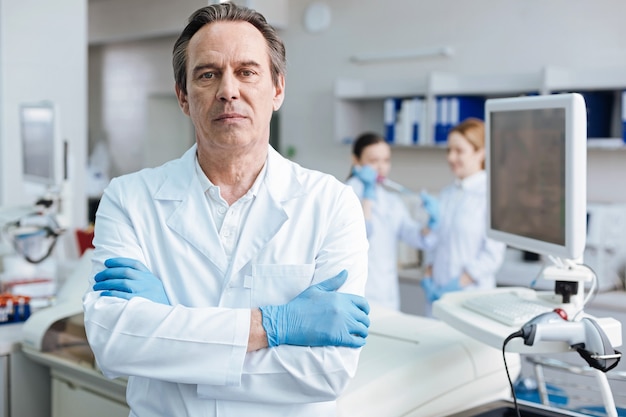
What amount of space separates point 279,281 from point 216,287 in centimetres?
12

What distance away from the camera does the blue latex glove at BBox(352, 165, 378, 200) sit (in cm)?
370

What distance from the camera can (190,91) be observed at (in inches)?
57.0

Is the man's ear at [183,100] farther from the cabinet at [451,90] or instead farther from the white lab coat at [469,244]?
the cabinet at [451,90]

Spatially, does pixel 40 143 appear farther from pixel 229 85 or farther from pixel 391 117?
pixel 391 117

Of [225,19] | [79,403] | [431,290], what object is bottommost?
[79,403]

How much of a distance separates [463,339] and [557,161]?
1.65 ft

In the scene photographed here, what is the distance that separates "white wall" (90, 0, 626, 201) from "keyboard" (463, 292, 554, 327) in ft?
9.04

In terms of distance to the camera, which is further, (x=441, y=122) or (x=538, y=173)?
(x=441, y=122)

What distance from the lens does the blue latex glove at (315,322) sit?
4.27 feet

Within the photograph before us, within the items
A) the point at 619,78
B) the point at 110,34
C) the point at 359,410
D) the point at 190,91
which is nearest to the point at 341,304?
the point at 359,410

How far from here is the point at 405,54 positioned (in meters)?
5.62

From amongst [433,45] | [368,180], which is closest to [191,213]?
[368,180]

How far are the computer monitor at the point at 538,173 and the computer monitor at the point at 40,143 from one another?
1.75m

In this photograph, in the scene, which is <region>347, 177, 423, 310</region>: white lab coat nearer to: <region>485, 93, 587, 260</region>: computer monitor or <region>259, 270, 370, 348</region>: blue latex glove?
<region>485, 93, 587, 260</region>: computer monitor
